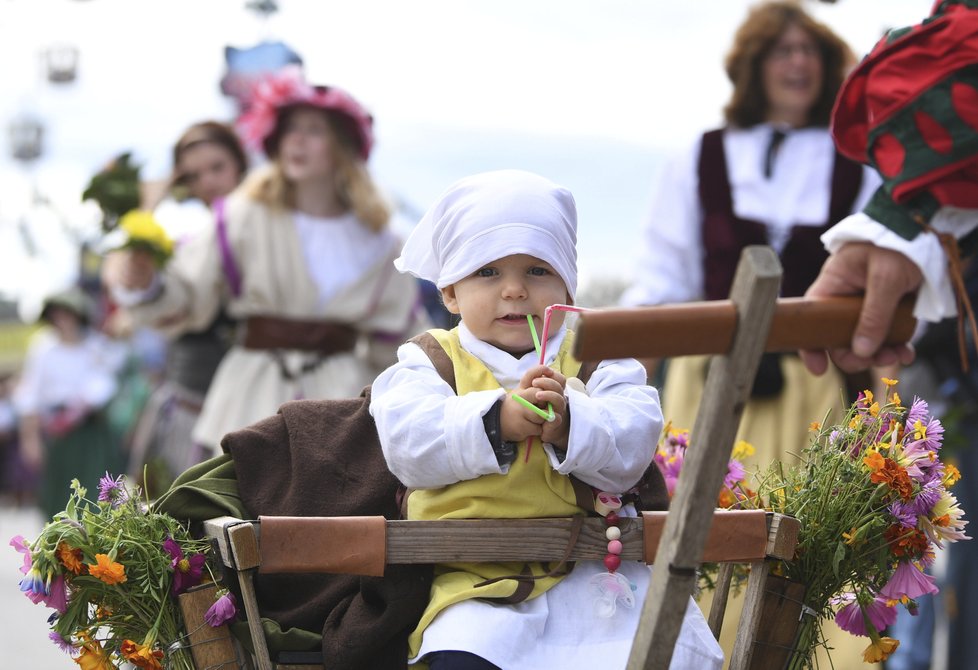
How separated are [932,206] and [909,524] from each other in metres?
0.91

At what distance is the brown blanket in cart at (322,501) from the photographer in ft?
8.54

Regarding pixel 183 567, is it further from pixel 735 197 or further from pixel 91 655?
pixel 735 197

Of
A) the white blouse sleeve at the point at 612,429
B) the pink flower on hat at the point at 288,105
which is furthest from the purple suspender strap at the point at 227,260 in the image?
the white blouse sleeve at the point at 612,429

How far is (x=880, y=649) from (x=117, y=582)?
1.46m

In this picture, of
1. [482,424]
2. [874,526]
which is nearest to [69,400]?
[482,424]

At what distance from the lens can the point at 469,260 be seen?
2779 mm

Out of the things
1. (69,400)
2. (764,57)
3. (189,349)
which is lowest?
(69,400)

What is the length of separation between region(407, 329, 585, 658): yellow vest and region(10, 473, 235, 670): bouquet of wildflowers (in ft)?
1.28

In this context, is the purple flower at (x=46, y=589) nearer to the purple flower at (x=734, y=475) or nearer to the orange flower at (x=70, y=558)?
the orange flower at (x=70, y=558)

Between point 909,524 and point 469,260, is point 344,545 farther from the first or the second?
point 909,524

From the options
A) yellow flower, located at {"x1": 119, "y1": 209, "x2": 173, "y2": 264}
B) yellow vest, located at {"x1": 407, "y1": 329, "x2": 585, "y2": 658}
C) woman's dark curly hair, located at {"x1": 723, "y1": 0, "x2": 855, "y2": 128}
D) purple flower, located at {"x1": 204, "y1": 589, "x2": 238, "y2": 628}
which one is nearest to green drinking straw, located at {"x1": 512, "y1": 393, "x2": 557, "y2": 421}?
yellow vest, located at {"x1": 407, "y1": 329, "x2": 585, "y2": 658}

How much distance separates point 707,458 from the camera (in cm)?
201

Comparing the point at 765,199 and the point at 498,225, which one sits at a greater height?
the point at 498,225

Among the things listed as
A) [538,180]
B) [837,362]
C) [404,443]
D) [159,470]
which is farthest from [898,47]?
[159,470]
